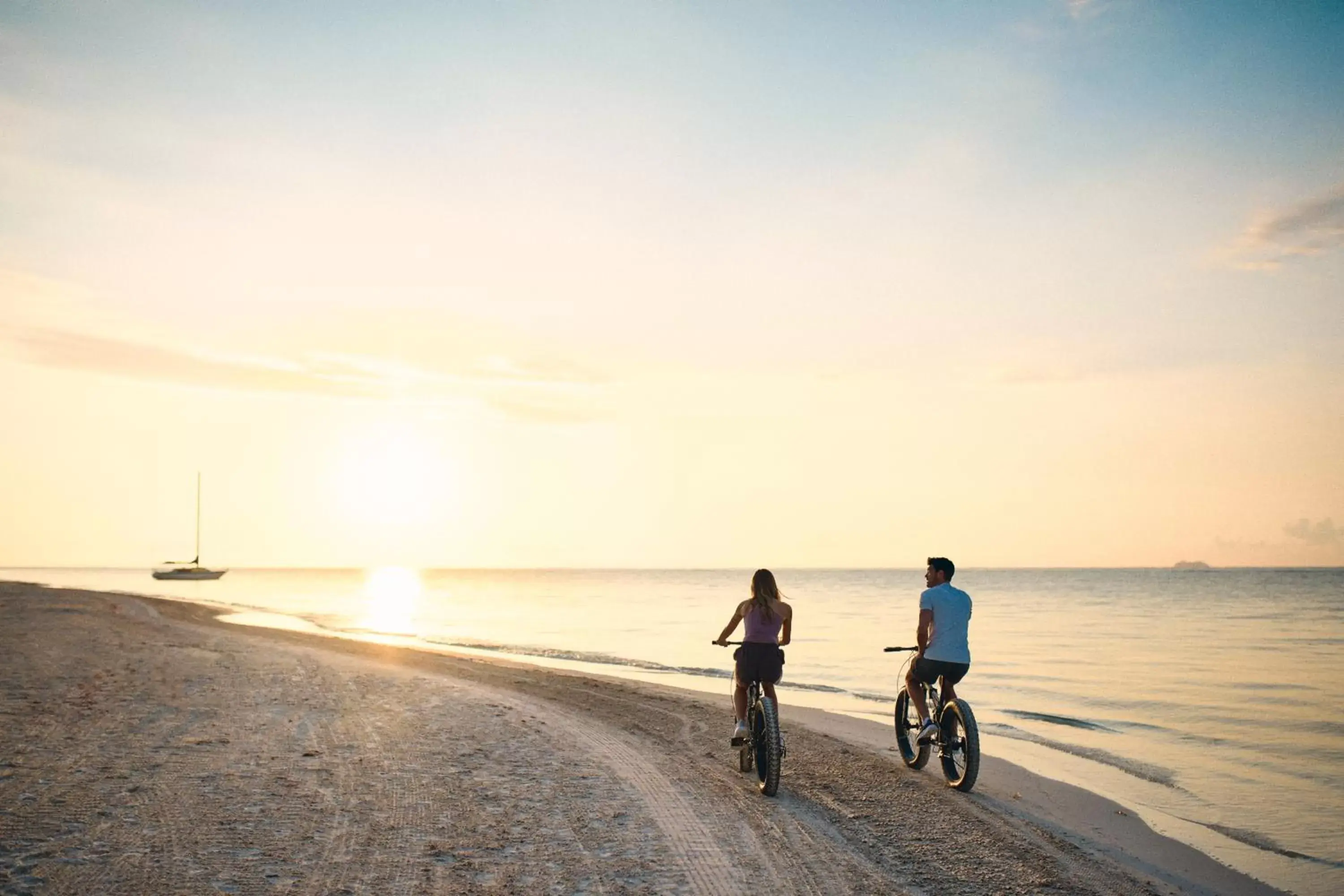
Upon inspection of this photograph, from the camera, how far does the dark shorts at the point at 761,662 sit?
9516mm

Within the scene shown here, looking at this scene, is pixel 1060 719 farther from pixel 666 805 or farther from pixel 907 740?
pixel 666 805

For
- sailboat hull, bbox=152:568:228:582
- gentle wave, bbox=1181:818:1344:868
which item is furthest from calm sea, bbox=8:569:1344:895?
sailboat hull, bbox=152:568:228:582

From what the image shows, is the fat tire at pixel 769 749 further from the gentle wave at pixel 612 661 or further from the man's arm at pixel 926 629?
the gentle wave at pixel 612 661

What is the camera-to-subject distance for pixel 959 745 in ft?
32.1

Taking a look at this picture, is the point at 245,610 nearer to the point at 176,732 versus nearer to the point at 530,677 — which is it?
the point at 530,677

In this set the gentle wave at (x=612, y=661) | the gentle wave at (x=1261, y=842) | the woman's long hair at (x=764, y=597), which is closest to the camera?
Result: the gentle wave at (x=1261, y=842)

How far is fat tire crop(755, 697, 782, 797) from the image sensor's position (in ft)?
29.7

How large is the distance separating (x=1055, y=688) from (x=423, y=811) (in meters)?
18.4

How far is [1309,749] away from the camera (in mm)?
14414

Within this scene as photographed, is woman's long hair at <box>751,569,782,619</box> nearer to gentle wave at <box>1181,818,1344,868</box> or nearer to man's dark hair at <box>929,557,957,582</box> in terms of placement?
man's dark hair at <box>929,557,957,582</box>

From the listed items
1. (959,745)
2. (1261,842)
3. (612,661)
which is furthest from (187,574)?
(1261,842)

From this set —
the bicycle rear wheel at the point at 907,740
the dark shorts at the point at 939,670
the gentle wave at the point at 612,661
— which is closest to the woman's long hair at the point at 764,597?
the dark shorts at the point at 939,670

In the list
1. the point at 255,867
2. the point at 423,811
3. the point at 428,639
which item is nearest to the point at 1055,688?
the point at 423,811

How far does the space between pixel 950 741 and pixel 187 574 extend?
111 metres
